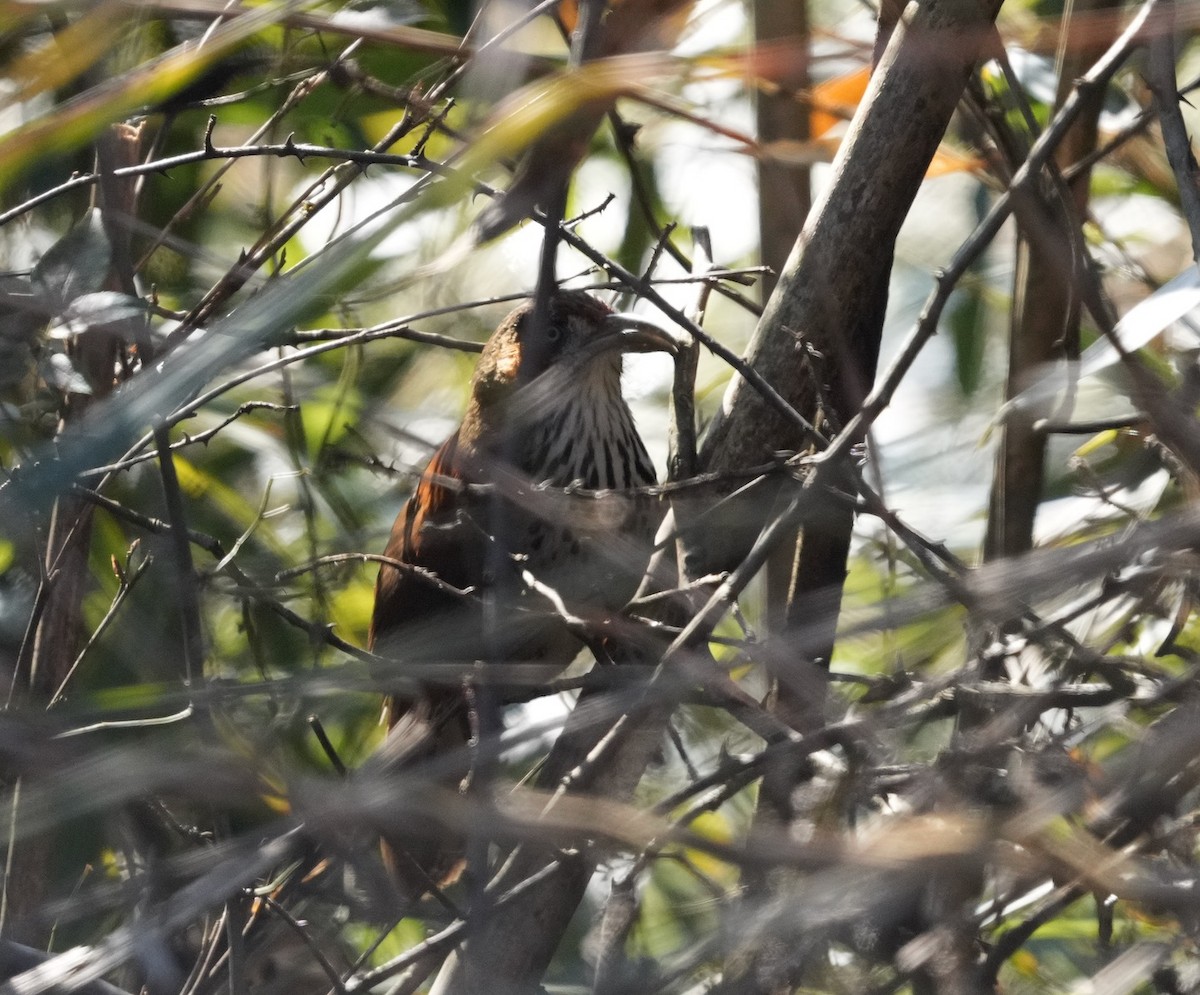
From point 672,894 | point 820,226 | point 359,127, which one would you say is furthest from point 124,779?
point 359,127

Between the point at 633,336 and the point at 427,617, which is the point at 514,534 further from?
the point at 633,336

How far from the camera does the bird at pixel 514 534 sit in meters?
2.11

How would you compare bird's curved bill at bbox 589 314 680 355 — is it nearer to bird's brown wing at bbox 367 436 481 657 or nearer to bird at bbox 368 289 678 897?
bird at bbox 368 289 678 897

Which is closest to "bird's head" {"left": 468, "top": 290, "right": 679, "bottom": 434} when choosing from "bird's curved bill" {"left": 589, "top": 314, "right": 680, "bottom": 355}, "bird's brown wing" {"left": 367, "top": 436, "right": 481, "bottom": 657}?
"bird's curved bill" {"left": 589, "top": 314, "right": 680, "bottom": 355}

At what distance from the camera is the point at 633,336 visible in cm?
313

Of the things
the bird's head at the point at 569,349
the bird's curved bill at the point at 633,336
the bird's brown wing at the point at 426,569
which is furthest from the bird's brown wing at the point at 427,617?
the bird's curved bill at the point at 633,336

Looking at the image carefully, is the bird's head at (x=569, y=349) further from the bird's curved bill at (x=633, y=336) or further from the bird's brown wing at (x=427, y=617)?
the bird's brown wing at (x=427, y=617)

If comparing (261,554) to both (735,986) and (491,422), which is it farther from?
(735,986)

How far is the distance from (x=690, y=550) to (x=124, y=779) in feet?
5.05

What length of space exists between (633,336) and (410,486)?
0.74 metres

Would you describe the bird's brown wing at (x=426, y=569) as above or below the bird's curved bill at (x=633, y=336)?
below

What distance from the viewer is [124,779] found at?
1.19 metres

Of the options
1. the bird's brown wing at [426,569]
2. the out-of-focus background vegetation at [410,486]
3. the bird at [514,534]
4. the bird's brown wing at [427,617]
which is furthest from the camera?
the bird's brown wing at [426,569]

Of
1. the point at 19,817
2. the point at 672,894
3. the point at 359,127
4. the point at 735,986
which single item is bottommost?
the point at 672,894
